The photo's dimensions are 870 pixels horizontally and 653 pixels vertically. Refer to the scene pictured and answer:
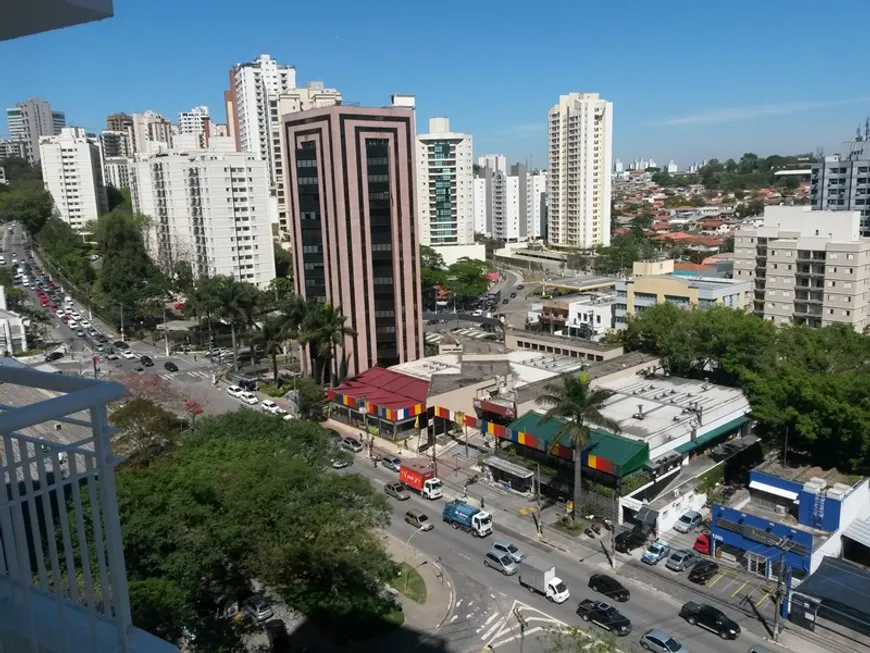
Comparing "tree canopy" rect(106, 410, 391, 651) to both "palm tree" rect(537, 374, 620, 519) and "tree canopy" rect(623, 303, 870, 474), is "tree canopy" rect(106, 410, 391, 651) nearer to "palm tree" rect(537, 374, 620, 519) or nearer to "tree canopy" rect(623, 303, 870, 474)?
"palm tree" rect(537, 374, 620, 519)

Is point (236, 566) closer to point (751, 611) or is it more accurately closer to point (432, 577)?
point (432, 577)

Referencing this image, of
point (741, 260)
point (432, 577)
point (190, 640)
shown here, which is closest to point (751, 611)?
point (432, 577)

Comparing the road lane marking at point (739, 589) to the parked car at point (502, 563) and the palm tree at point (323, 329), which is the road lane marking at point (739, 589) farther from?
the palm tree at point (323, 329)

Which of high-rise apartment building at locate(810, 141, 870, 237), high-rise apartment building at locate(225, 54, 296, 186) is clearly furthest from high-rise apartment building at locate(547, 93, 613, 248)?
A: high-rise apartment building at locate(225, 54, 296, 186)

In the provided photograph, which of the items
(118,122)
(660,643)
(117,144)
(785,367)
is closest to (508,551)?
(660,643)

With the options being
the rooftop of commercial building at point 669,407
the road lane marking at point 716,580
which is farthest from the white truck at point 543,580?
the rooftop of commercial building at point 669,407

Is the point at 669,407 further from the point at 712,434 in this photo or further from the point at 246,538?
the point at 246,538
